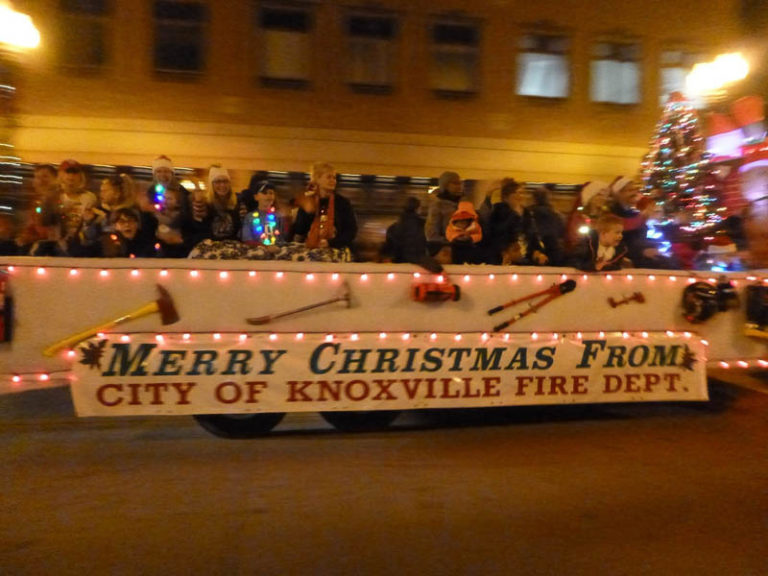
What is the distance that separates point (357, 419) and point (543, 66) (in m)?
10.6

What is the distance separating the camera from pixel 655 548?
403 cm

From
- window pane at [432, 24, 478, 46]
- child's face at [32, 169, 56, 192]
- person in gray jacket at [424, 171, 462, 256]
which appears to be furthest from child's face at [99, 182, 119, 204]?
window pane at [432, 24, 478, 46]

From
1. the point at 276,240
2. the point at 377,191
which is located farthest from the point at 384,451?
the point at 377,191

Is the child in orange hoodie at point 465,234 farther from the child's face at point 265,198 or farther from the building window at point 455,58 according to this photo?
the building window at point 455,58

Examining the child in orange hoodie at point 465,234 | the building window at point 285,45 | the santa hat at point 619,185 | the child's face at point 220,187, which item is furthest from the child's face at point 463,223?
the building window at point 285,45

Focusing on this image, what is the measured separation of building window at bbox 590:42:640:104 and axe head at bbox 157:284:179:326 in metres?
11.9

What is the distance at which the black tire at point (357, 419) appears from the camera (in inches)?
249

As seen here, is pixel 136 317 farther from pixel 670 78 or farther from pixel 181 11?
pixel 670 78

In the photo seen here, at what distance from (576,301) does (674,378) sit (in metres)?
1.18

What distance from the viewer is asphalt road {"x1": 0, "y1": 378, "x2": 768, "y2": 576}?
3.89 meters

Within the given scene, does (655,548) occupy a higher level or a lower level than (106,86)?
lower

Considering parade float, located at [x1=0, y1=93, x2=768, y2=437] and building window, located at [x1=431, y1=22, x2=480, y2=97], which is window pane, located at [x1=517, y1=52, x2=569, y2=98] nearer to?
building window, located at [x1=431, y1=22, x2=480, y2=97]

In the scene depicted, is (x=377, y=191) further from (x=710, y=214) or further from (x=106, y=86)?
(x=710, y=214)

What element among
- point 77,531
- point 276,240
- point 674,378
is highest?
point 276,240
